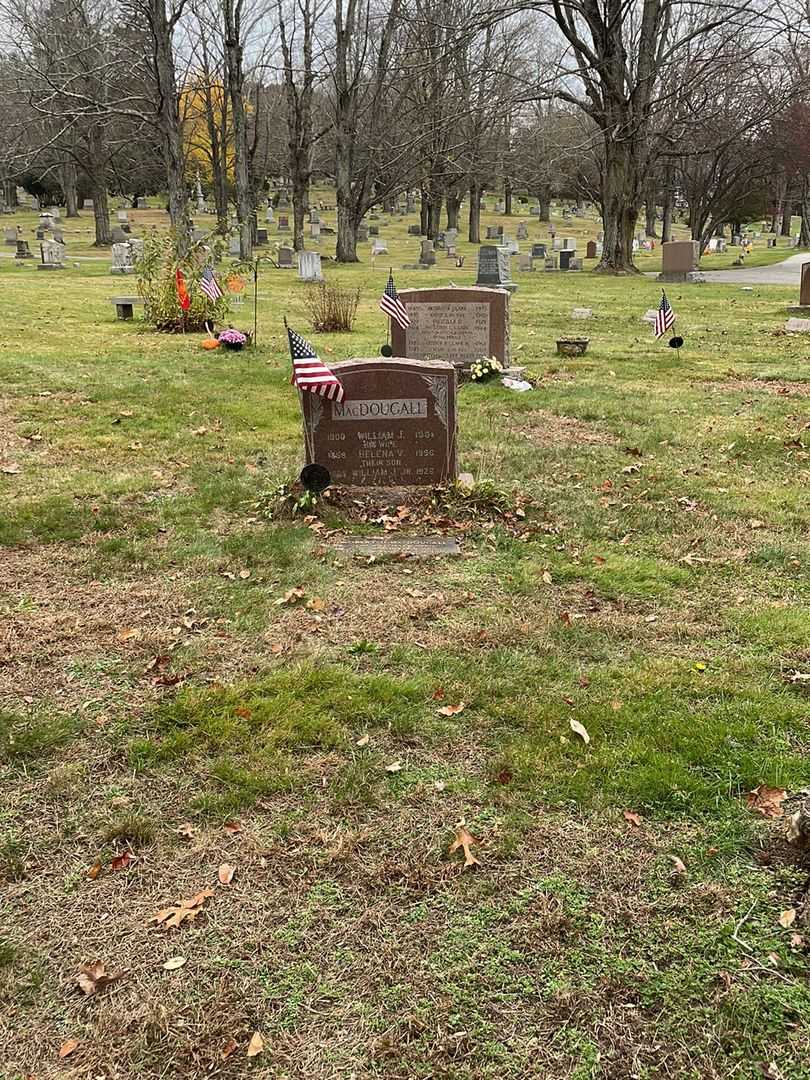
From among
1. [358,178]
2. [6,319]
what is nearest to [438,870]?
[6,319]

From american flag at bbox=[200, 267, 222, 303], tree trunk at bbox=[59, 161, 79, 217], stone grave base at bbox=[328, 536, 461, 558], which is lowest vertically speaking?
stone grave base at bbox=[328, 536, 461, 558]

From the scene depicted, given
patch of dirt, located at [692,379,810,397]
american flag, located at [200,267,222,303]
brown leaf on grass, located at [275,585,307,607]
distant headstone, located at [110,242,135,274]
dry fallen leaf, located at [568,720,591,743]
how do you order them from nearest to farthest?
dry fallen leaf, located at [568,720,591,743], brown leaf on grass, located at [275,585,307,607], patch of dirt, located at [692,379,810,397], american flag, located at [200,267,222,303], distant headstone, located at [110,242,135,274]

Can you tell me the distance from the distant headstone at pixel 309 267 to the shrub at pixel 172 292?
11374 mm

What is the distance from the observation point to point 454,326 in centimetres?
1126

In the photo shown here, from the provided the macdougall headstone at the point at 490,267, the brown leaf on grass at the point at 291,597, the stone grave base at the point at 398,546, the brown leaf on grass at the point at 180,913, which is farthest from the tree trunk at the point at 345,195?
the brown leaf on grass at the point at 180,913

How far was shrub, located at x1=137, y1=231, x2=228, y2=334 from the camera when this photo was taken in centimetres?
1468

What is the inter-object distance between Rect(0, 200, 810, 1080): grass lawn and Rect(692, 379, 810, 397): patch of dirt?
3.53 m

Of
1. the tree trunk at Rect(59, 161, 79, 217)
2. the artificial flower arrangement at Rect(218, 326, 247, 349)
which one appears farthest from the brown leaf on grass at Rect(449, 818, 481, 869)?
the tree trunk at Rect(59, 161, 79, 217)

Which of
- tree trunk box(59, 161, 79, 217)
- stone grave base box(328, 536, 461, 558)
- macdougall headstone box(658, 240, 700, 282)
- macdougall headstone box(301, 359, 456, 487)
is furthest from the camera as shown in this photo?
tree trunk box(59, 161, 79, 217)

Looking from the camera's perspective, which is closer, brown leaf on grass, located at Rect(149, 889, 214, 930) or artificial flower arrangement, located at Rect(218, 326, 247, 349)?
brown leaf on grass, located at Rect(149, 889, 214, 930)

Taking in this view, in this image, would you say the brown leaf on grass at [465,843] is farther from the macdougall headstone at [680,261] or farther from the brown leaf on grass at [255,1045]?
the macdougall headstone at [680,261]

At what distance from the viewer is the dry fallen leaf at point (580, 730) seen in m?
3.62

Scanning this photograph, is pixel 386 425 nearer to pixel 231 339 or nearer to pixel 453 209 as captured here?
pixel 231 339

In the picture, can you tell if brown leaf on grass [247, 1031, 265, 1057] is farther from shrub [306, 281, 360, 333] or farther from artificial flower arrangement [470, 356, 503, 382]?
shrub [306, 281, 360, 333]
